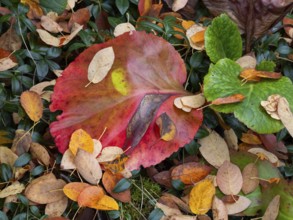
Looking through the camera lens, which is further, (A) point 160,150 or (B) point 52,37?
(B) point 52,37

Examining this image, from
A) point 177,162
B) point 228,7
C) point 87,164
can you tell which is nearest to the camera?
point 87,164

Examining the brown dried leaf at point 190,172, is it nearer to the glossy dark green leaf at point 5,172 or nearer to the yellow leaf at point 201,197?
the yellow leaf at point 201,197

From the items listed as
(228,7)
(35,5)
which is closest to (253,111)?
(228,7)

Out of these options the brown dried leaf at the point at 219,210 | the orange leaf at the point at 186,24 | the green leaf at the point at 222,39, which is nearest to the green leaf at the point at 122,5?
the orange leaf at the point at 186,24

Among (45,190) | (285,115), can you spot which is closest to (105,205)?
(45,190)

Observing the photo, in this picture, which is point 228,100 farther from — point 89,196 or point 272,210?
point 89,196

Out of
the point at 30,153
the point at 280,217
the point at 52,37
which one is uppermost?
the point at 52,37

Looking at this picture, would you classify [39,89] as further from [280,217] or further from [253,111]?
[280,217]
